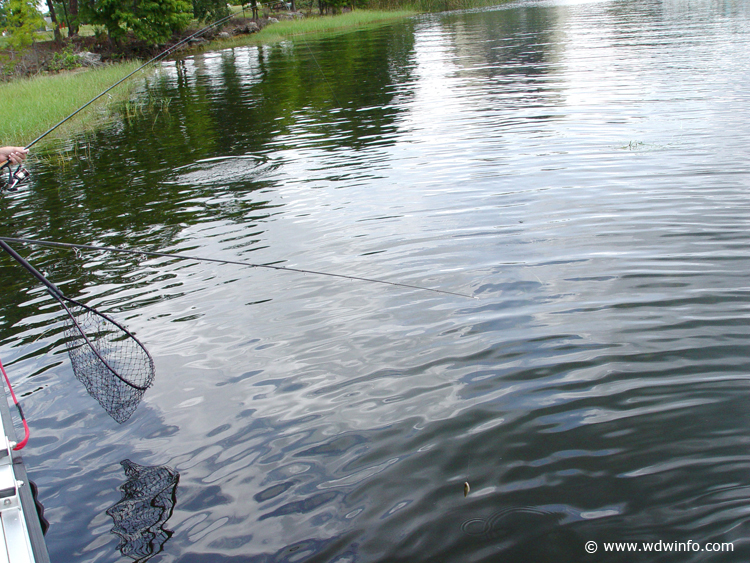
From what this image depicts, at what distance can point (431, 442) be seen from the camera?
466cm

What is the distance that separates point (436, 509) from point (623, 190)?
7.32 m

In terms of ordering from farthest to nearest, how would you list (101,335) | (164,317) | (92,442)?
(164,317) < (101,335) < (92,442)

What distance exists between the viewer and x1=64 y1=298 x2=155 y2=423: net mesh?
5.31 meters

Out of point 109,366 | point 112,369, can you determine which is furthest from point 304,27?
point 112,369

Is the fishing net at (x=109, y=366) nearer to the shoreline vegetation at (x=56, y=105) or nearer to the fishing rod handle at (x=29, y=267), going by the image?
the fishing rod handle at (x=29, y=267)

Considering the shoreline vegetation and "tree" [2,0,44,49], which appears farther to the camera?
"tree" [2,0,44,49]

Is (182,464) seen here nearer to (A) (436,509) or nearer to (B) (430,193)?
(A) (436,509)

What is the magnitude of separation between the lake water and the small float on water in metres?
0.94

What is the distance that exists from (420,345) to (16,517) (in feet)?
12.5

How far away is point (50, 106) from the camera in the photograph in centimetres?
2025

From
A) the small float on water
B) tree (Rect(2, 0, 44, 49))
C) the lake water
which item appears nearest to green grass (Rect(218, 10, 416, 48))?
tree (Rect(2, 0, 44, 49))

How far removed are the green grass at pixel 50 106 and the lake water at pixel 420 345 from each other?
4.19 m

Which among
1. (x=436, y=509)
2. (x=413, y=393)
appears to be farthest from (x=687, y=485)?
(x=413, y=393)

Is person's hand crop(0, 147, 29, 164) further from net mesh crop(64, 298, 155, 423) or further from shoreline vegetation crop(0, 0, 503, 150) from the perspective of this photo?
shoreline vegetation crop(0, 0, 503, 150)
